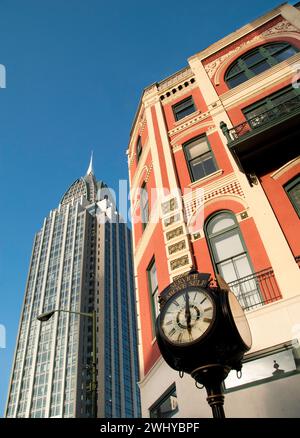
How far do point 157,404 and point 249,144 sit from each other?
8.08m

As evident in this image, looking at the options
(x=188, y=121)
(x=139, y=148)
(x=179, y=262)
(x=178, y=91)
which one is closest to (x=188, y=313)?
(x=179, y=262)

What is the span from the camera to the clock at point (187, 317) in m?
3.71

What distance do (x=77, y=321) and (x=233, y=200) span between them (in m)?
108

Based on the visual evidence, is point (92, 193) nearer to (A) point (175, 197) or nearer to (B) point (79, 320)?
(B) point (79, 320)

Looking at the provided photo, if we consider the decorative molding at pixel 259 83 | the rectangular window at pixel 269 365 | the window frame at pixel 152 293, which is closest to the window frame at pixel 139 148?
the decorative molding at pixel 259 83

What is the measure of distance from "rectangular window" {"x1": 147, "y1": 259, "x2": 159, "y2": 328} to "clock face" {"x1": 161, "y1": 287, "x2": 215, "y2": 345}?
722 centimetres

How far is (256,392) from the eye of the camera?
24.1 feet

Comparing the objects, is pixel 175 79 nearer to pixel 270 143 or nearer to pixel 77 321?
pixel 270 143

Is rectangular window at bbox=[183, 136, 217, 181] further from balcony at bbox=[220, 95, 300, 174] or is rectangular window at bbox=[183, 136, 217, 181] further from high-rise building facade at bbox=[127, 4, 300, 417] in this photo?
balcony at bbox=[220, 95, 300, 174]

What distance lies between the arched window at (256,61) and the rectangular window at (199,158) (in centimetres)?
302

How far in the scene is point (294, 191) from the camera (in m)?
9.96

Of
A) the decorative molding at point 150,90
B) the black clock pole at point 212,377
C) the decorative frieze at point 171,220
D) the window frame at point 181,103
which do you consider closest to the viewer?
the black clock pole at point 212,377

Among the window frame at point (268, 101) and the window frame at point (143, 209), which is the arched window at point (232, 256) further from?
the window frame at point (268, 101)
